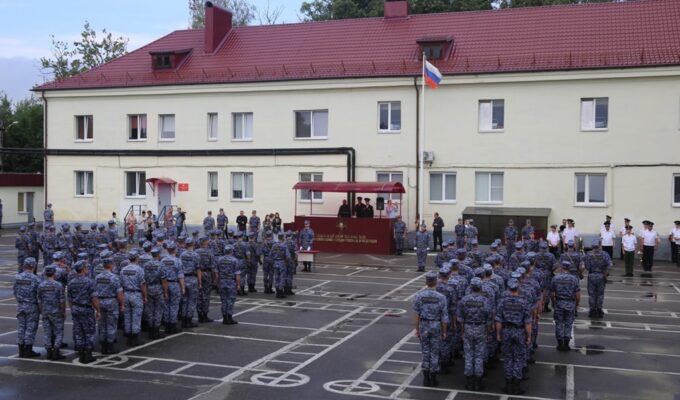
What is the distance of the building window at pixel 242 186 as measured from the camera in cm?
3492

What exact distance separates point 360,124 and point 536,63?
8.01m

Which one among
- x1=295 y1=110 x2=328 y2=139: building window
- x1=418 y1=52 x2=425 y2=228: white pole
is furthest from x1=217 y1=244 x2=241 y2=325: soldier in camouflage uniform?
x1=295 y1=110 x2=328 y2=139: building window

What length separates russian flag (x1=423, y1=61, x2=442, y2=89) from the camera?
2950 cm

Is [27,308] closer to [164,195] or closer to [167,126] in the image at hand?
[164,195]

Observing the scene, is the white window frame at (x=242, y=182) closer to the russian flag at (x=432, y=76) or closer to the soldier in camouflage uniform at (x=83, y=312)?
the russian flag at (x=432, y=76)

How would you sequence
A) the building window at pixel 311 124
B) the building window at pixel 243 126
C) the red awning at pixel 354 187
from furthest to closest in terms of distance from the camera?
the building window at pixel 243 126 < the building window at pixel 311 124 < the red awning at pixel 354 187

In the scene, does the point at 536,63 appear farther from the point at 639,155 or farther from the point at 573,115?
the point at 639,155

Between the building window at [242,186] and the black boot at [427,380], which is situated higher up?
the building window at [242,186]

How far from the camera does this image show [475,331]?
11055 millimetres

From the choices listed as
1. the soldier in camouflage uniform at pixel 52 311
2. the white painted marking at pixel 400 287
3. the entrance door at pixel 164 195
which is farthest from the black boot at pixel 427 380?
the entrance door at pixel 164 195

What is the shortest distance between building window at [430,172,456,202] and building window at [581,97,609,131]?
5833 millimetres

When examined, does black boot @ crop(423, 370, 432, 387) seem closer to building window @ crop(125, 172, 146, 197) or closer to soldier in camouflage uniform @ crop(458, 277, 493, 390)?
soldier in camouflage uniform @ crop(458, 277, 493, 390)

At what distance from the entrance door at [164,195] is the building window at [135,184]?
3.26ft

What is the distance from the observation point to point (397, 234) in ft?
97.7
